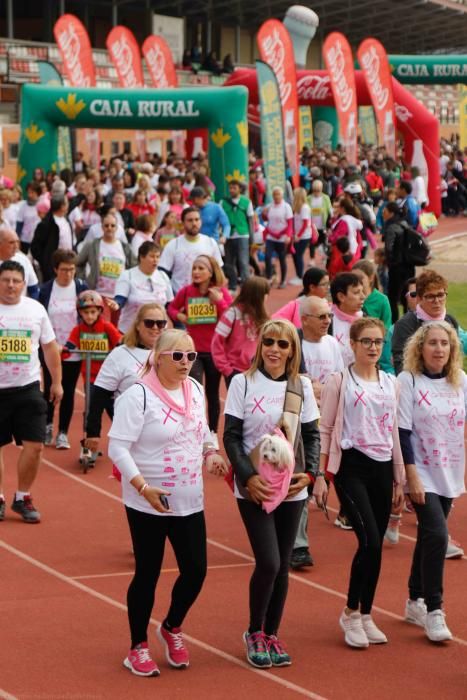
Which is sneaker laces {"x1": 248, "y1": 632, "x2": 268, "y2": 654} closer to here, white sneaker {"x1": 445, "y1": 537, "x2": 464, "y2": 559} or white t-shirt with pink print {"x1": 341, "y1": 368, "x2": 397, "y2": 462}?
white t-shirt with pink print {"x1": 341, "y1": 368, "x2": 397, "y2": 462}

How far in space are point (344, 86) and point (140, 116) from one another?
28.1 ft

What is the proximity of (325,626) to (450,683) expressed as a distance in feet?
3.10

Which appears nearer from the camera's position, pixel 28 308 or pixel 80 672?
pixel 80 672

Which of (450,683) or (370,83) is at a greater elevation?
(370,83)

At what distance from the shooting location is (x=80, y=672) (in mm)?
6105

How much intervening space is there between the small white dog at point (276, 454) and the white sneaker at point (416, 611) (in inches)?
54.4

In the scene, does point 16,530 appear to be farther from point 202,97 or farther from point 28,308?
point 202,97

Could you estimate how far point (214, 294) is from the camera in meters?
10.2

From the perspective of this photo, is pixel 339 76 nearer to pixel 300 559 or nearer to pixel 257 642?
pixel 300 559

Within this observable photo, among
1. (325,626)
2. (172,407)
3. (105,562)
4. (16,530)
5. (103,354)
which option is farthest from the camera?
(103,354)

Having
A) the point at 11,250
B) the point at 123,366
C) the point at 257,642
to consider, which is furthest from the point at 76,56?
the point at 257,642

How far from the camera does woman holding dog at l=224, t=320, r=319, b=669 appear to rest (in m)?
5.96

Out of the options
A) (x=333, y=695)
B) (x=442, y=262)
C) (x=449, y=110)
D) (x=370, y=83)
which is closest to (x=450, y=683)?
(x=333, y=695)

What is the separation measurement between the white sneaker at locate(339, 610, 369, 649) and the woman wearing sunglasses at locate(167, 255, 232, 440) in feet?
13.1
